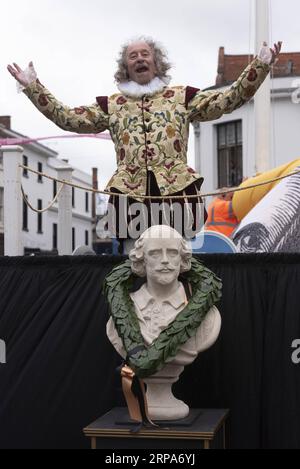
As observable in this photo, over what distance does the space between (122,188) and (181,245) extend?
3.44 ft

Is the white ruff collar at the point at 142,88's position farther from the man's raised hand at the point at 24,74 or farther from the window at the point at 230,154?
the window at the point at 230,154

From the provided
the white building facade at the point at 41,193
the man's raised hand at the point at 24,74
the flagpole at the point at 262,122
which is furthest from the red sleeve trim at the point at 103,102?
the white building facade at the point at 41,193

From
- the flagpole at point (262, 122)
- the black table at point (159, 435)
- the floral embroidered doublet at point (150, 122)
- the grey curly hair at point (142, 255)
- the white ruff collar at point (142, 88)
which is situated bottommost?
the black table at point (159, 435)

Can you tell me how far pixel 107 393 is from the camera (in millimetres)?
4152

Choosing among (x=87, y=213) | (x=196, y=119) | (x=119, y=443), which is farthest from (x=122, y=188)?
(x=87, y=213)

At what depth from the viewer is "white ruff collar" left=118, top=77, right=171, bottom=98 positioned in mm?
4555

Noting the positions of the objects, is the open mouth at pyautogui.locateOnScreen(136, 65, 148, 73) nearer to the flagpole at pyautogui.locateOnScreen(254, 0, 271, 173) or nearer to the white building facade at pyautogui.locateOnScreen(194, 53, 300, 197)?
the flagpole at pyautogui.locateOnScreen(254, 0, 271, 173)

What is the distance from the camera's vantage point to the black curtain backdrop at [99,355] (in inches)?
156

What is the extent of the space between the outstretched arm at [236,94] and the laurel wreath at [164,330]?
1130mm

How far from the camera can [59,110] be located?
15.0 feet

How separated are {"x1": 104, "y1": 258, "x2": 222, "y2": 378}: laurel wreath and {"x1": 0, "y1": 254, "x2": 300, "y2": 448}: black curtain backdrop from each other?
0.48 meters

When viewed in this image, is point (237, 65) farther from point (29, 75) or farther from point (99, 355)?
point (99, 355)

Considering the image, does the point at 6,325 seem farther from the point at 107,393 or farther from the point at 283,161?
the point at 283,161

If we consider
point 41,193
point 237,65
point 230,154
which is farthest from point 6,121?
point 230,154
